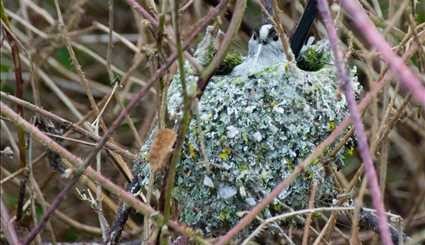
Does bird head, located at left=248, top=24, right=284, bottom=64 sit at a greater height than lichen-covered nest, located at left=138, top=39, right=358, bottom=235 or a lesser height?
greater

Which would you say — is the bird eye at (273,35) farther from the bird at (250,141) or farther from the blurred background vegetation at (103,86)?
the blurred background vegetation at (103,86)

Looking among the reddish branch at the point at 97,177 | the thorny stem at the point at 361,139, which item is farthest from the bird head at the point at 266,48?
the thorny stem at the point at 361,139

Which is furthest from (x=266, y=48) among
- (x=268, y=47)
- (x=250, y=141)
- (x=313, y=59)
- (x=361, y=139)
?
(x=361, y=139)

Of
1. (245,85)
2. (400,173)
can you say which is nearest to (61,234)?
(400,173)

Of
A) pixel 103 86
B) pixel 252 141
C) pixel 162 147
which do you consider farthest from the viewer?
pixel 103 86

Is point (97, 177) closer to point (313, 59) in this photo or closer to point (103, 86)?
point (313, 59)

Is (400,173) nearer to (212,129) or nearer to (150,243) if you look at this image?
(212,129)

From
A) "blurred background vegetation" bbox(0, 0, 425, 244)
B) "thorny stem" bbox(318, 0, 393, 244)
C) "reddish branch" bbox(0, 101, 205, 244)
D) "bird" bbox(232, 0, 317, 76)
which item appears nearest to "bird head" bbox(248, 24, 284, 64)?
"bird" bbox(232, 0, 317, 76)

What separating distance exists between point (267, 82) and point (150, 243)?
65cm

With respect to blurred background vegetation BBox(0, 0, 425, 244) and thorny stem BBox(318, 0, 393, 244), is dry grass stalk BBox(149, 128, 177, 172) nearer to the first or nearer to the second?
thorny stem BBox(318, 0, 393, 244)

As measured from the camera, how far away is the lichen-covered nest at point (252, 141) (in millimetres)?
1910

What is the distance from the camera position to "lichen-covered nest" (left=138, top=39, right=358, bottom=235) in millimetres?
1910

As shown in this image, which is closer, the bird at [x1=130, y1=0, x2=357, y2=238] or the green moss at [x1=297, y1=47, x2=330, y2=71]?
the bird at [x1=130, y1=0, x2=357, y2=238]

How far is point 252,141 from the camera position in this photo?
1966mm
